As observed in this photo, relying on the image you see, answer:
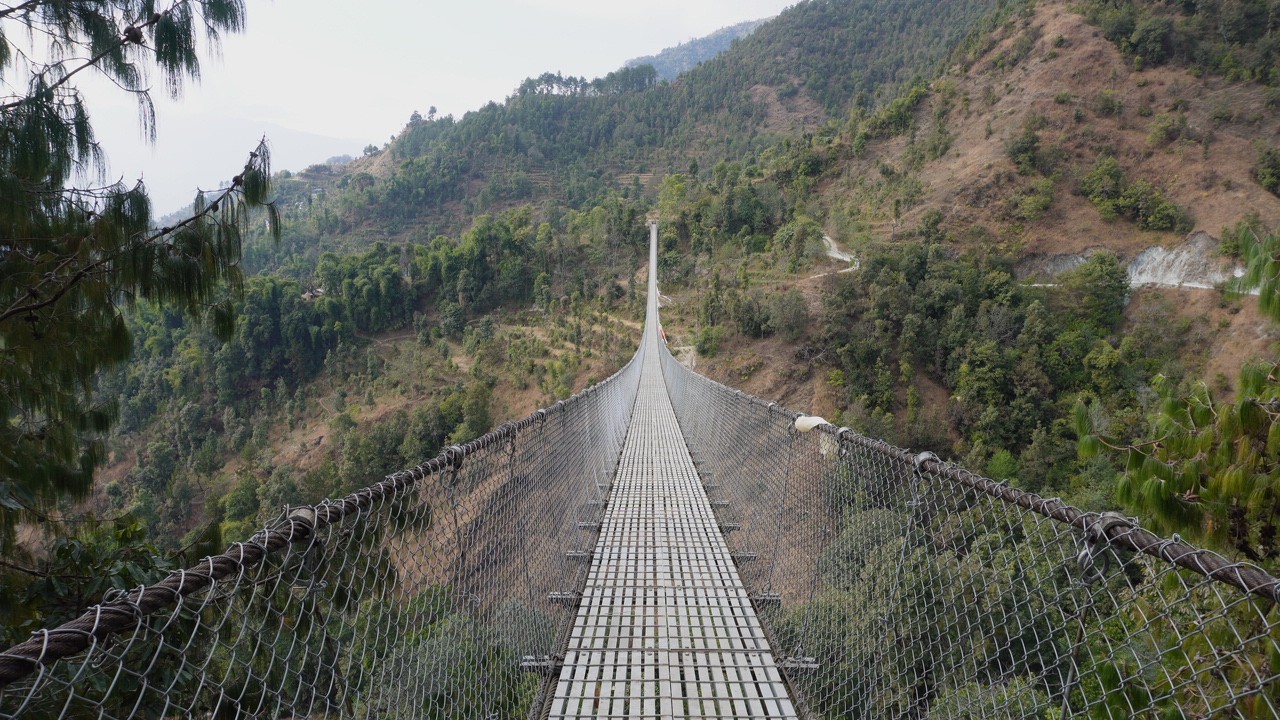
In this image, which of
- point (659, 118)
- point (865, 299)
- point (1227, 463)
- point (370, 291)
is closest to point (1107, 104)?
point (865, 299)

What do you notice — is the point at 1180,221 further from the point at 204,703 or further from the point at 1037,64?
the point at 204,703

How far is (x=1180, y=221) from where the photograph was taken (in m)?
16.0

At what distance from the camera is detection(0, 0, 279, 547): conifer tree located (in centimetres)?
156

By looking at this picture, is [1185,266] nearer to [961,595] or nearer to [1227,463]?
[1227,463]

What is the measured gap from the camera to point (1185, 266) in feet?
50.5

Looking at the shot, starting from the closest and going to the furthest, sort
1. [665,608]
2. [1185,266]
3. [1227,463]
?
1. [1227,463]
2. [665,608]
3. [1185,266]

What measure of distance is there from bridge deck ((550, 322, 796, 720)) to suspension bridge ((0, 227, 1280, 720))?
0.01 meters

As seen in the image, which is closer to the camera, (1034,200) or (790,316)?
(790,316)

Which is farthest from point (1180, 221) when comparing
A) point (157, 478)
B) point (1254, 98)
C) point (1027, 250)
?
point (157, 478)

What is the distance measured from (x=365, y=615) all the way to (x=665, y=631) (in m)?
1.18

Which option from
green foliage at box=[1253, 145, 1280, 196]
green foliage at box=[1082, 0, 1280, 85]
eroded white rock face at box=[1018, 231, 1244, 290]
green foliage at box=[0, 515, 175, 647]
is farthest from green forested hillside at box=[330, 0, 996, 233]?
green foliage at box=[0, 515, 175, 647]

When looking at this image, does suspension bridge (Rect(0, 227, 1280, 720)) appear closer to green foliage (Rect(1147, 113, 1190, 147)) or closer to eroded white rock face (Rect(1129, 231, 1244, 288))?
eroded white rock face (Rect(1129, 231, 1244, 288))

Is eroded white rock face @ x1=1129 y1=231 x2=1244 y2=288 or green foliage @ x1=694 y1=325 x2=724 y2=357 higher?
eroded white rock face @ x1=1129 y1=231 x2=1244 y2=288

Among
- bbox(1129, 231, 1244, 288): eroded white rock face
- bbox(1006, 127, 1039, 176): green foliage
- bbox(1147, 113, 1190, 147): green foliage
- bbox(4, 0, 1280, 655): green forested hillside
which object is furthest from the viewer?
bbox(1006, 127, 1039, 176): green foliage
